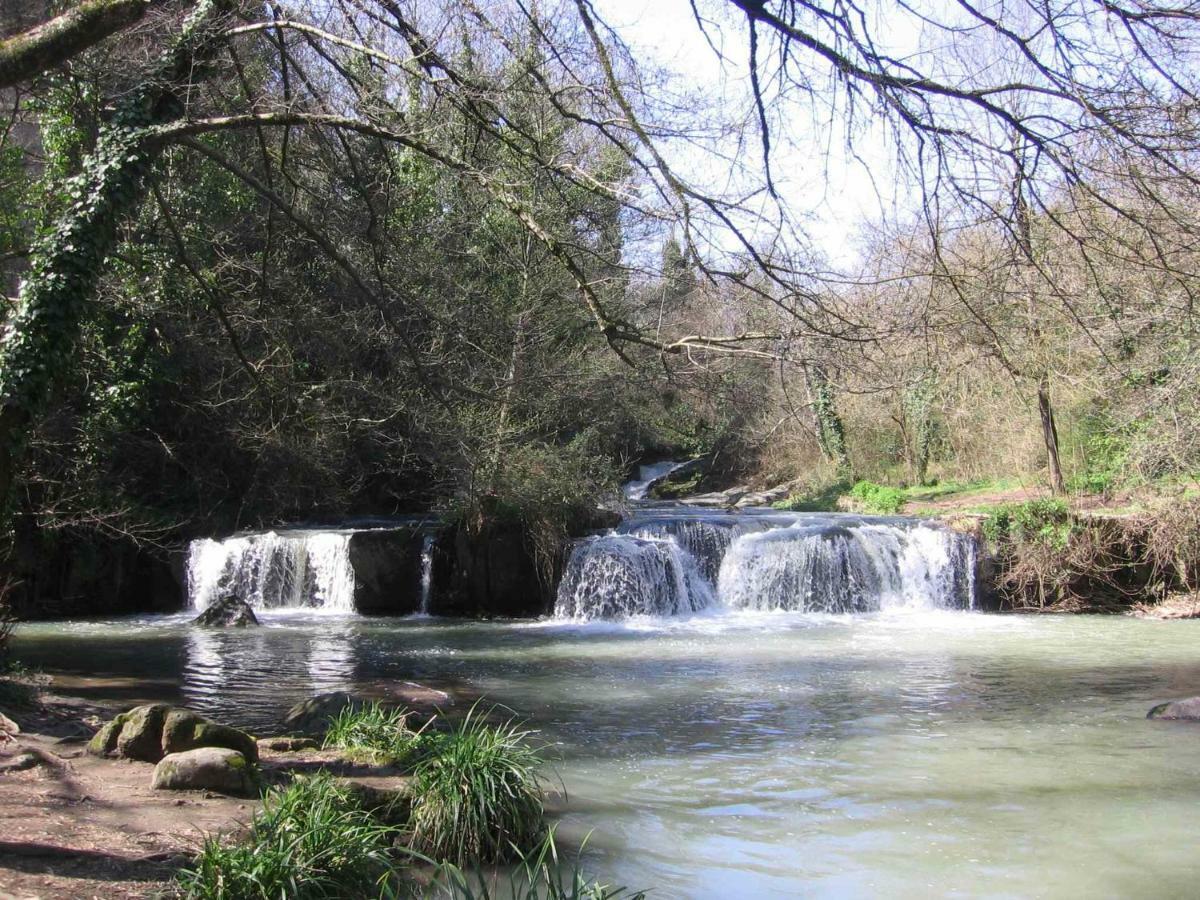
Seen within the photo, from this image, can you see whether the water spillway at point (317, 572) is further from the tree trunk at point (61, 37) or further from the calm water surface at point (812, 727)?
the tree trunk at point (61, 37)

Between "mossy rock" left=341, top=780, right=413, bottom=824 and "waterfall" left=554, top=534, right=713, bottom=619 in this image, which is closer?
"mossy rock" left=341, top=780, right=413, bottom=824

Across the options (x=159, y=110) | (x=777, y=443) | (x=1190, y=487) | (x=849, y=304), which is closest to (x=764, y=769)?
(x=849, y=304)

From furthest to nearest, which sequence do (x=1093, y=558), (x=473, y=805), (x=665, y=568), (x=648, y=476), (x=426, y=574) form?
(x=648, y=476) < (x=426, y=574) < (x=665, y=568) < (x=1093, y=558) < (x=473, y=805)

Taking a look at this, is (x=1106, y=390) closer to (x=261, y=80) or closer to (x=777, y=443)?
(x=261, y=80)

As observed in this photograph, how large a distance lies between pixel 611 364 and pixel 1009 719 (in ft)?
31.4

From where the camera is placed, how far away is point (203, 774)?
540cm

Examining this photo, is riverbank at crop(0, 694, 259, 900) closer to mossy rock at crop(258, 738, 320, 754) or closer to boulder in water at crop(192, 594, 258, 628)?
mossy rock at crop(258, 738, 320, 754)

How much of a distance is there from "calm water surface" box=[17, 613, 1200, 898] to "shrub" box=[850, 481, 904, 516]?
6.44m

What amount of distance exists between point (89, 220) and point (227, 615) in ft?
29.4

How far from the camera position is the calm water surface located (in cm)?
530

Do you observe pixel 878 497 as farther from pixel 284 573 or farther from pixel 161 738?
pixel 161 738

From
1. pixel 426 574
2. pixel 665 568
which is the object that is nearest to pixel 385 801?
pixel 665 568

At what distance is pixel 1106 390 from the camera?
1291 centimetres

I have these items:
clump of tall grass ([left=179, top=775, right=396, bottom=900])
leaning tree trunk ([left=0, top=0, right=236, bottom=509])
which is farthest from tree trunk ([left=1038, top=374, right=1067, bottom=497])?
clump of tall grass ([left=179, top=775, right=396, bottom=900])
